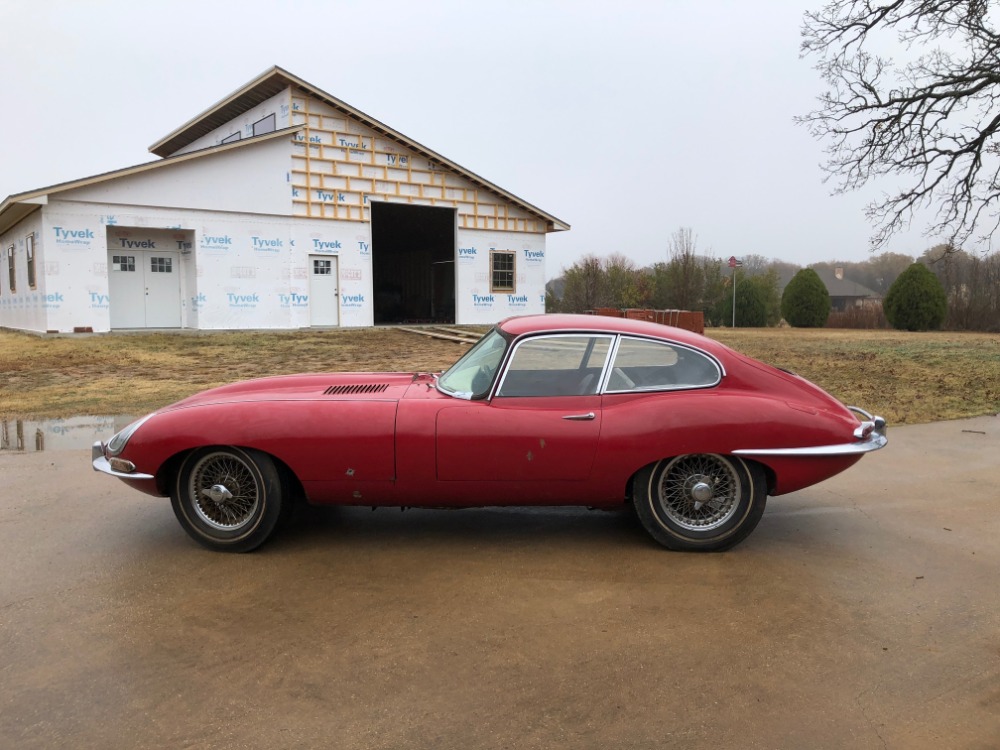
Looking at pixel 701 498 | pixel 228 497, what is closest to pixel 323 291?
pixel 228 497

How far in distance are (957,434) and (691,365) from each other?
513 centimetres

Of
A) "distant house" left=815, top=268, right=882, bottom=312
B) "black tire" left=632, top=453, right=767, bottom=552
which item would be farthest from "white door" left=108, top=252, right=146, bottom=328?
"distant house" left=815, top=268, right=882, bottom=312

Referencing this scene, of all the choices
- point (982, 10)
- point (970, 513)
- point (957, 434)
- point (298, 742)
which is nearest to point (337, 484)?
point (298, 742)

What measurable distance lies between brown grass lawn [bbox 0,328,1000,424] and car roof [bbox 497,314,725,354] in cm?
534

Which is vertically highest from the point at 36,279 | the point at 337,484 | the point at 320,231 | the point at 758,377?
the point at 320,231

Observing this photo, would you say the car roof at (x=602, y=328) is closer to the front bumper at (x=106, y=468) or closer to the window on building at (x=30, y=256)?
the front bumper at (x=106, y=468)

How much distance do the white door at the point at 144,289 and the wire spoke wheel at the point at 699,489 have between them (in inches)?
840

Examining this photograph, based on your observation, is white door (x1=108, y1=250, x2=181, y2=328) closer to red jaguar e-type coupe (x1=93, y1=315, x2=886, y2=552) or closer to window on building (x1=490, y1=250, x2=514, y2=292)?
window on building (x1=490, y1=250, x2=514, y2=292)

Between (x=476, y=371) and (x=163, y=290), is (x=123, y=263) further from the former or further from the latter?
(x=476, y=371)

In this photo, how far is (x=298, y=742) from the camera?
8.29 feet

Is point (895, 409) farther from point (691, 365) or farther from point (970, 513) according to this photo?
point (691, 365)

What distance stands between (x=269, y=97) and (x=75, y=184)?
25.2 feet

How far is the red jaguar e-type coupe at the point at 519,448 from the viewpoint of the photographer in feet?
13.7

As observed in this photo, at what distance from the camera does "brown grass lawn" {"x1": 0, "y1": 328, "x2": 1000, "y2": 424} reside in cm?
1016
